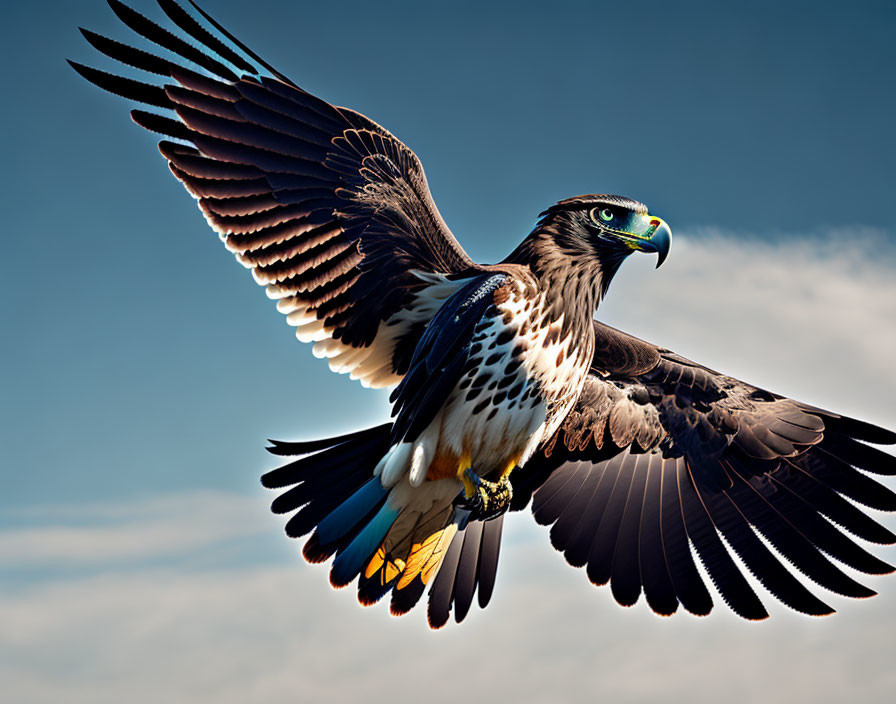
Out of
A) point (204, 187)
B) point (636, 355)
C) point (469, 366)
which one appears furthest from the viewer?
point (636, 355)

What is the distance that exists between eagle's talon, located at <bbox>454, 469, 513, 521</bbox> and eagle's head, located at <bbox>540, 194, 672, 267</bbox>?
120cm

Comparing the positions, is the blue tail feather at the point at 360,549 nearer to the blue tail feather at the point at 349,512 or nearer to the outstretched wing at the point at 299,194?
the blue tail feather at the point at 349,512

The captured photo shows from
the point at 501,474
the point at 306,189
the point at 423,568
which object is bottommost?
the point at 423,568

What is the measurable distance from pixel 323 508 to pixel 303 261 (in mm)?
1242

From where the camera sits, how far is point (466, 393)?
4.02m

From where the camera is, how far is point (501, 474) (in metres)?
4.37

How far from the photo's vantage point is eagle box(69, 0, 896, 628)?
4117 millimetres

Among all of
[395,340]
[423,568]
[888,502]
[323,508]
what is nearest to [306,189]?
[395,340]

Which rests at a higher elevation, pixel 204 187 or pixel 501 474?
pixel 204 187

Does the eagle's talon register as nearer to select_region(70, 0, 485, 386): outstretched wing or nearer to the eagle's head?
select_region(70, 0, 485, 386): outstretched wing

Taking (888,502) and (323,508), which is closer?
(323,508)

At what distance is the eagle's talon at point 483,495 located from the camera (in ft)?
13.8

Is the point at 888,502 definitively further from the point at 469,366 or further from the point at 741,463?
the point at 469,366

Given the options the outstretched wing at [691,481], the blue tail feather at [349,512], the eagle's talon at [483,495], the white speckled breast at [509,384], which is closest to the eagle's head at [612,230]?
Result: the white speckled breast at [509,384]
